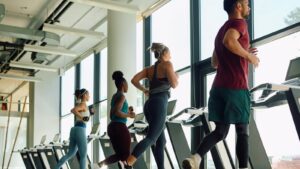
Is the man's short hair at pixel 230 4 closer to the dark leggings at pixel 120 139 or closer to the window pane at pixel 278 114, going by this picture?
the dark leggings at pixel 120 139

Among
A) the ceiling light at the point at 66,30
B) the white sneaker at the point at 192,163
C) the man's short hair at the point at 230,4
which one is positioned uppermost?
the ceiling light at the point at 66,30

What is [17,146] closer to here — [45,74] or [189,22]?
[45,74]

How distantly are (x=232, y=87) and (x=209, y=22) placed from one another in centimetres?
397

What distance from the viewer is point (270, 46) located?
16.8 feet

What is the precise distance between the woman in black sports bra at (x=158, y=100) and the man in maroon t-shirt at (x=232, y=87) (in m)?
0.79

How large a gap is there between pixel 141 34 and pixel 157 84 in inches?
203

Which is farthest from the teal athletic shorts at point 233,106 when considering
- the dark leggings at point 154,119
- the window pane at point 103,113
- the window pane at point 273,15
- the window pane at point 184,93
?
the window pane at point 103,113

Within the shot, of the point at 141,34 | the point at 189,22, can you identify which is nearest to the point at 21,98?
the point at 141,34

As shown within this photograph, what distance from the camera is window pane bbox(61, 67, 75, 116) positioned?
12648 millimetres

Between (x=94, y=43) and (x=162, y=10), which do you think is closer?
(x=162, y=10)

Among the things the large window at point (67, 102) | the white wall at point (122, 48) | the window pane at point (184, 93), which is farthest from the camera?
the large window at point (67, 102)

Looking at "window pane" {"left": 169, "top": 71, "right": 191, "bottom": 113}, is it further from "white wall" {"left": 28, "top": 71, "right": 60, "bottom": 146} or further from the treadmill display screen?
"white wall" {"left": 28, "top": 71, "right": 60, "bottom": 146}

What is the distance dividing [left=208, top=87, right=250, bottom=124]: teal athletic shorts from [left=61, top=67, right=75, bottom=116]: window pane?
10208mm

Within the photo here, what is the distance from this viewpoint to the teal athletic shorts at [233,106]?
2.48 meters
